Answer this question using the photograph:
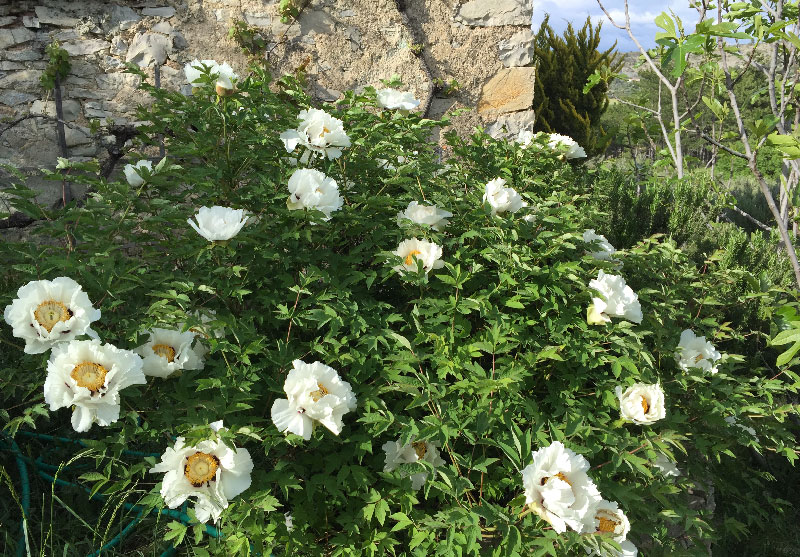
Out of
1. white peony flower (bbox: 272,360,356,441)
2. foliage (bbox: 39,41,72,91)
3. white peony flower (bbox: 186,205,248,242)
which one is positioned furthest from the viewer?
foliage (bbox: 39,41,72,91)

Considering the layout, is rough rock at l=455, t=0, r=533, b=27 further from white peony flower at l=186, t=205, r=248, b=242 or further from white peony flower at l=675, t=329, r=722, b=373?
white peony flower at l=186, t=205, r=248, b=242

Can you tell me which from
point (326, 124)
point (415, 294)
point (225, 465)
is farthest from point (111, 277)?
point (415, 294)

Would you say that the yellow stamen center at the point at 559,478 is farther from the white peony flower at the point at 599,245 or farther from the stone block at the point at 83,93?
the stone block at the point at 83,93

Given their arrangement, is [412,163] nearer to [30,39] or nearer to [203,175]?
[203,175]

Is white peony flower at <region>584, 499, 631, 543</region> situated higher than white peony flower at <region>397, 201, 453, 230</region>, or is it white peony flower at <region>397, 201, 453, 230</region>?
white peony flower at <region>397, 201, 453, 230</region>

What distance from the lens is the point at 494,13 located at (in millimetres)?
4238

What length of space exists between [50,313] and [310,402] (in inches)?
27.6

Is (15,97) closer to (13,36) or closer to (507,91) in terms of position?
(13,36)

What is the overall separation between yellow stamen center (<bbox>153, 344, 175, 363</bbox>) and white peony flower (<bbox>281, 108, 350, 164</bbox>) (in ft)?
2.31

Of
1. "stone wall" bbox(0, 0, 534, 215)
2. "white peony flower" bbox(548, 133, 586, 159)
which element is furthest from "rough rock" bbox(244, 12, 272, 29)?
"white peony flower" bbox(548, 133, 586, 159)

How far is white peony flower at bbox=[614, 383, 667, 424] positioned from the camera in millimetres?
1690

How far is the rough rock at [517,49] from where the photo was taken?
4289 mm

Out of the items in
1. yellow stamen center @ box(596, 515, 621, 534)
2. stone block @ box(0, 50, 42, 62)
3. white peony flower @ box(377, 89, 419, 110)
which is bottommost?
yellow stamen center @ box(596, 515, 621, 534)

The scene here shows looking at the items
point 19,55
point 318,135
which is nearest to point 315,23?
point 19,55
